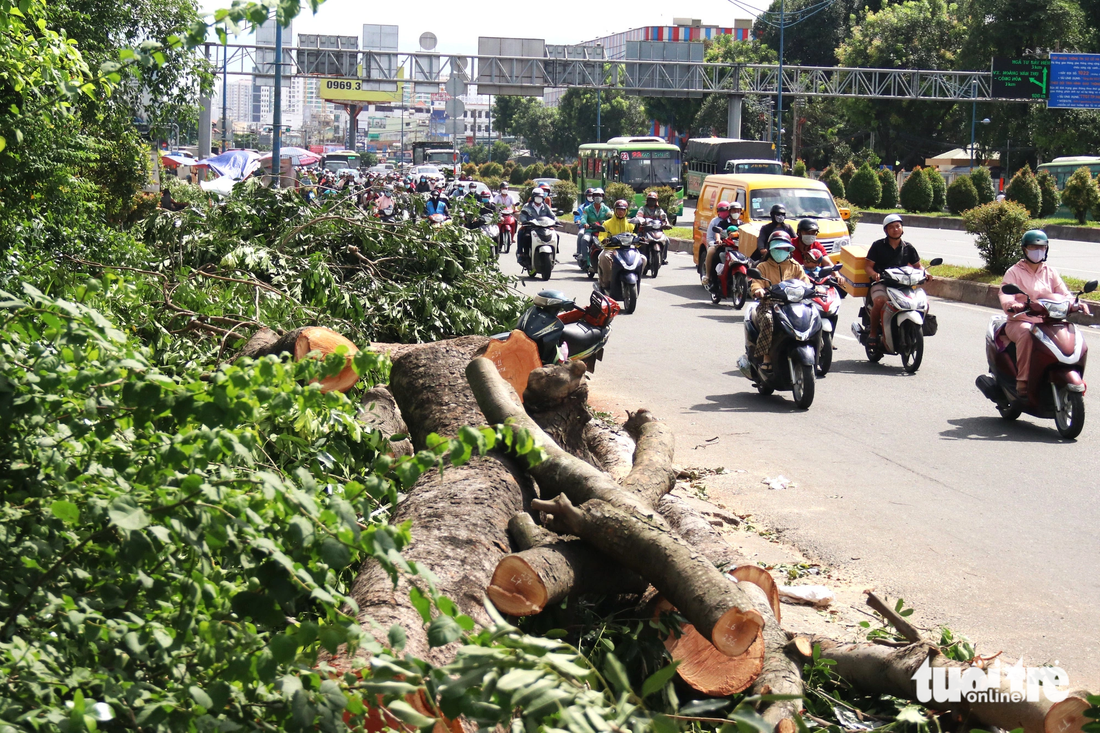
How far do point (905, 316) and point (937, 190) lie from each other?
3298cm

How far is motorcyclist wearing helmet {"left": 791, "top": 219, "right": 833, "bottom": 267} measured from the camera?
11.6 metres

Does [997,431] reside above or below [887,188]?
below

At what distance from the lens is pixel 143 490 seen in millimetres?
2188

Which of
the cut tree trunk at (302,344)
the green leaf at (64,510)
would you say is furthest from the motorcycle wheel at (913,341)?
the green leaf at (64,510)

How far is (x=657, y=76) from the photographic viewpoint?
56500 millimetres

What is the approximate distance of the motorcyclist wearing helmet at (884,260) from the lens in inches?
465

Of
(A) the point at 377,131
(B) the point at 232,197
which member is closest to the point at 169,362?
(B) the point at 232,197

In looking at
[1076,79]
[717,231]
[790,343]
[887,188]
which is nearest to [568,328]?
[790,343]

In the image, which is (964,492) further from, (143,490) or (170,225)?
(170,225)

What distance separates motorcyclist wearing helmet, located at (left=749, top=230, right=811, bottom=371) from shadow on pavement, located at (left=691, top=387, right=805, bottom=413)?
13.1 inches

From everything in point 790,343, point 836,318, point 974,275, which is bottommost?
point 790,343

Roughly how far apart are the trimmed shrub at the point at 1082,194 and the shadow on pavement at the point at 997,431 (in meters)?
27.9

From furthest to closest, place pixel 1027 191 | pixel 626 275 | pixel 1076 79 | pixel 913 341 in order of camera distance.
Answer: pixel 1076 79, pixel 1027 191, pixel 626 275, pixel 913 341

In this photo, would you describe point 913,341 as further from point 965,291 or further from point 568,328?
point 965,291
